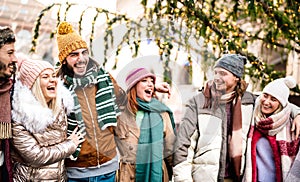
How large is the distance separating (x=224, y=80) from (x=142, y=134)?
1.75ft

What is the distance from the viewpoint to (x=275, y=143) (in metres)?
2.88

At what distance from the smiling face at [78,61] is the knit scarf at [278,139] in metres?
1.04

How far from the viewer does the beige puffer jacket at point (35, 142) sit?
2.31 m

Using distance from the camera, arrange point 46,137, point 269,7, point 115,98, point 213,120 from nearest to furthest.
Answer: point 46,137 → point 115,98 → point 213,120 → point 269,7

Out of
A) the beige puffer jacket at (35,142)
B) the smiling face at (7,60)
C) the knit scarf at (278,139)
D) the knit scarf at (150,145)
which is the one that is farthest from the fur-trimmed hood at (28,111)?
the knit scarf at (278,139)

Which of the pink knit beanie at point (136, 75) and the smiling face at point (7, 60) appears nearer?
the smiling face at point (7, 60)

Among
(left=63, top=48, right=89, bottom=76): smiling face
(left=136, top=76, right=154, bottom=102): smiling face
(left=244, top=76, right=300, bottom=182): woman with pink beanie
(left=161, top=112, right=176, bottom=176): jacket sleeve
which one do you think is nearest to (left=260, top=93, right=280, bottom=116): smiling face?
(left=244, top=76, right=300, bottom=182): woman with pink beanie

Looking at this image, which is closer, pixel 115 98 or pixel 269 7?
pixel 115 98

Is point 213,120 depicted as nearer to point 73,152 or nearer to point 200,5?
point 73,152

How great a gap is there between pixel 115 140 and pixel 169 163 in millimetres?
354

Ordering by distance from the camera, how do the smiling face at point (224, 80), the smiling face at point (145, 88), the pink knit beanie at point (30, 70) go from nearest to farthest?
the pink knit beanie at point (30, 70) < the smiling face at point (145, 88) < the smiling face at point (224, 80)

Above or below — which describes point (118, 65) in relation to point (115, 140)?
A: above

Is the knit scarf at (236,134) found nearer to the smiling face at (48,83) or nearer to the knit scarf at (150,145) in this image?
the knit scarf at (150,145)

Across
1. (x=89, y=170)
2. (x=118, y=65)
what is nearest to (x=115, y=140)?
(x=89, y=170)
